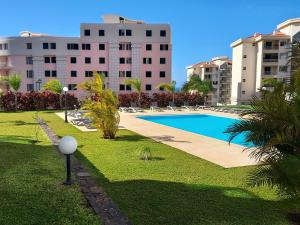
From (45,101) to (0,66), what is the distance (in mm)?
→ 15611

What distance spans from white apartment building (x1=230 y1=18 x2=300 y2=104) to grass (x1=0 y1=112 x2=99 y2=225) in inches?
1619

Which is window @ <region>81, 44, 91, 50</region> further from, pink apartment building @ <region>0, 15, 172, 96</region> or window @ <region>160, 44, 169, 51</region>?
window @ <region>160, 44, 169, 51</region>

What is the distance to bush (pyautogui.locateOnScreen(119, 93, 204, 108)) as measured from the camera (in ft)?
118

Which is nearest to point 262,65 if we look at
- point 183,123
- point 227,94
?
point 227,94

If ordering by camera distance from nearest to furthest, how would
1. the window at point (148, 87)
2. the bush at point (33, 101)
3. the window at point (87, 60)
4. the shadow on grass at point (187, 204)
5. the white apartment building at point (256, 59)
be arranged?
the shadow on grass at point (187, 204)
the bush at point (33, 101)
the window at point (87, 60)
the window at point (148, 87)
the white apartment building at point (256, 59)

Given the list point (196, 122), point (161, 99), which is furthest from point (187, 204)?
point (161, 99)

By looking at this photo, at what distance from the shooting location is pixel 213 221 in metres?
5.45

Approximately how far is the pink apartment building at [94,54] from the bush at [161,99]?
646cm

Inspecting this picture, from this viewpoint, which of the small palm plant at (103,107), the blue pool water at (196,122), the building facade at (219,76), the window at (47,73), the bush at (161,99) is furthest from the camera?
the building facade at (219,76)

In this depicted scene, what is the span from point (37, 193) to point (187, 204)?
3191 mm

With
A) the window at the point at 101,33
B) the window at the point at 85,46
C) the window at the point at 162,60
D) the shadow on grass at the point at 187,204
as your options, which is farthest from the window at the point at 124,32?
the shadow on grass at the point at 187,204

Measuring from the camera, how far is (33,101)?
32.0 m

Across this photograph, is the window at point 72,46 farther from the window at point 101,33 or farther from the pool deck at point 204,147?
the pool deck at point 204,147

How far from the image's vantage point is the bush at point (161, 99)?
36.0 metres
